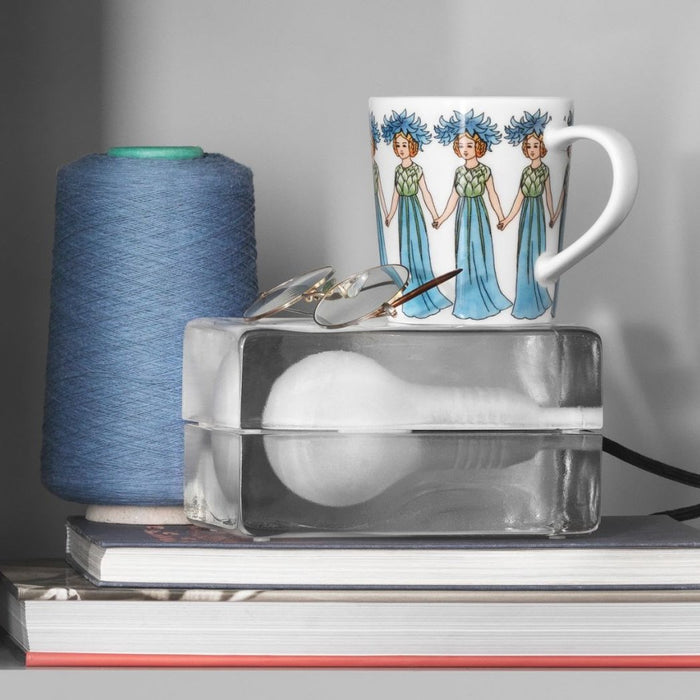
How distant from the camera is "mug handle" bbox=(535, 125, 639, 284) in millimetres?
544

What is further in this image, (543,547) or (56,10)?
(56,10)

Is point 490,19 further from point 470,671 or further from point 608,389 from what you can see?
point 470,671

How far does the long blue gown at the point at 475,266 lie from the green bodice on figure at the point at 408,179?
2cm

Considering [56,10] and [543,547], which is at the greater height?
[56,10]

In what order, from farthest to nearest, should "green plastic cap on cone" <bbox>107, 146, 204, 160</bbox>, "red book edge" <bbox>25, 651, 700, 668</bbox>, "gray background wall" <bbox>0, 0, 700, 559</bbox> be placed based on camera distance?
"gray background wall" <bbox>0, 0, 700, 559</bbox>, "green plastic cap on cone" <bbox>107, 146, 204, 160</bbox>, "red book edge" <bbox>25, 651, 700, 668</bbox>

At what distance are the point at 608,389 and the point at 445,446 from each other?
0.27m

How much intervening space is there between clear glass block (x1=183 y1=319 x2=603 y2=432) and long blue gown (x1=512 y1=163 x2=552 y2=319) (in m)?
0.03

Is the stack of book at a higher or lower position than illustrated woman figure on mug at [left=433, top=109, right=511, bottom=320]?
lower

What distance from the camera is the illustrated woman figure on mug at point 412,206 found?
57cm

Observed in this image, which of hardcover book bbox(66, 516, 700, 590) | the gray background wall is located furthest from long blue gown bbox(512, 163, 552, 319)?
the gray background wall

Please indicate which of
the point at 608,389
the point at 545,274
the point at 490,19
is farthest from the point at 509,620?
Answer: the point at 490,19

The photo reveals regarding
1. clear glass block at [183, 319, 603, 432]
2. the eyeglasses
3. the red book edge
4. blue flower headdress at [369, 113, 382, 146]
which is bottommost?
the red book edge

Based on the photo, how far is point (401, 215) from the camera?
1.89 feet

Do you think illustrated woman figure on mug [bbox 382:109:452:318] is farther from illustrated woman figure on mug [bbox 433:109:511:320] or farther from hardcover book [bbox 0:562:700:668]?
hardcover book [bbox 0:562:700:668]
